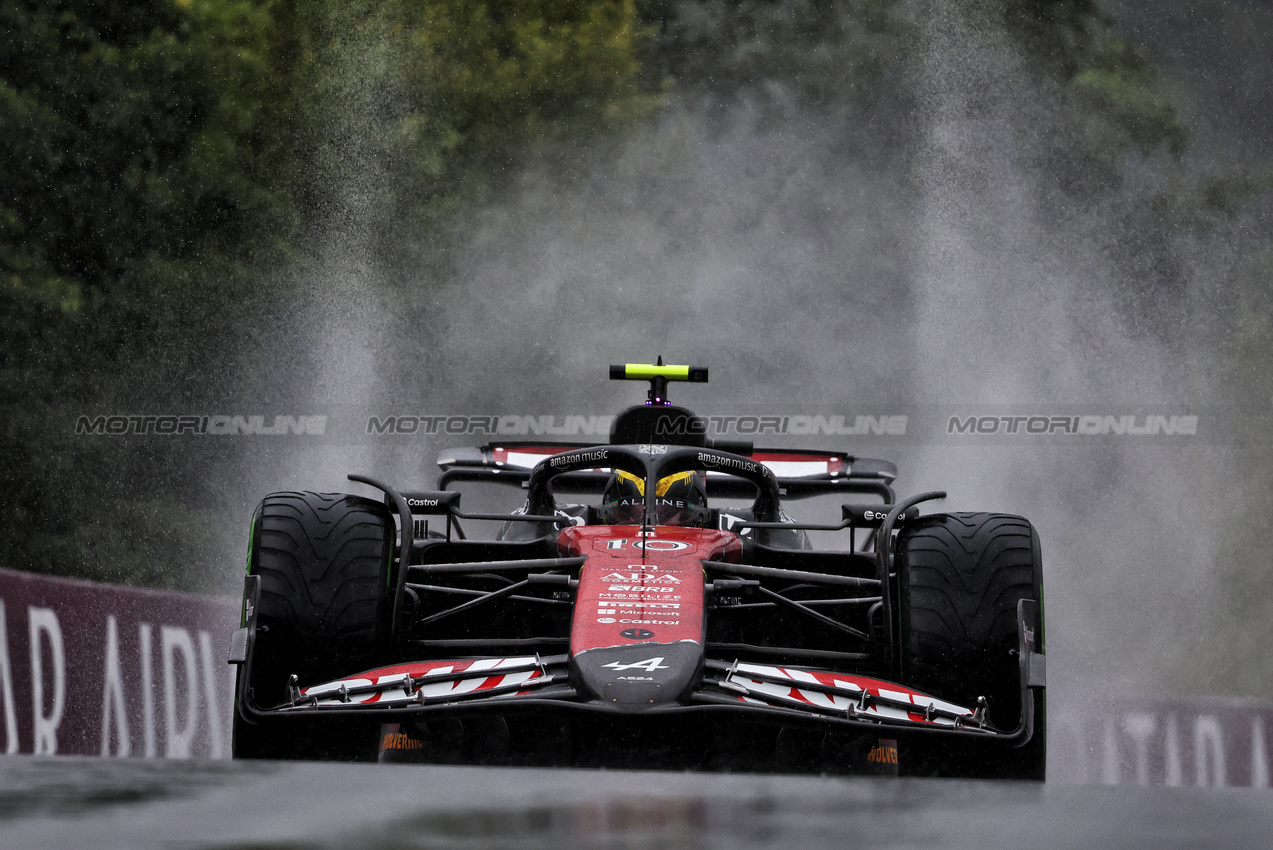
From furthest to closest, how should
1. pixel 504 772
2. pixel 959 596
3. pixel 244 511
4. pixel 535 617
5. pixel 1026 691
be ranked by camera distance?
pixel 244 511 → pixel 535 617 → pixel 959 596 → pixel 1026 691 → pixel 504 772

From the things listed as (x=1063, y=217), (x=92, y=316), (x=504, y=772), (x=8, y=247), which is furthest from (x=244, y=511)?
(x=504, y=772)

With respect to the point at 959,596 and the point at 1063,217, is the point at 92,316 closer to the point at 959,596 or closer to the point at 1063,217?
the point at 1063,217

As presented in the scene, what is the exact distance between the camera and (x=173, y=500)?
17.8m

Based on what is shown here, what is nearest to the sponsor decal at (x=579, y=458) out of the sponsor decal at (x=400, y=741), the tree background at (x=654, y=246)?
the sponsor decal at (x=400, y=741)

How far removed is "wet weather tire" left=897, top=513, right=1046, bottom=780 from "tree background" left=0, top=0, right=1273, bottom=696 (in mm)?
10216

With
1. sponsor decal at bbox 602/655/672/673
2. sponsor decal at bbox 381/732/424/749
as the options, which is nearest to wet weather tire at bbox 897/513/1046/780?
sponsor decal at bbox 602/655/672/673

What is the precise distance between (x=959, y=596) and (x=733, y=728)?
85cm

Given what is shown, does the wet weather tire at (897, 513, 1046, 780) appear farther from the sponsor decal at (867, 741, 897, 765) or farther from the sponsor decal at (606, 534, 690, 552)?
the sponsor decal at (606, 534, 690, 552)

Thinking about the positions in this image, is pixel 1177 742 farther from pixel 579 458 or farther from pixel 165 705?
pixel 165 705

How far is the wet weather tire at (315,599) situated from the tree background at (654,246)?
10980 mm

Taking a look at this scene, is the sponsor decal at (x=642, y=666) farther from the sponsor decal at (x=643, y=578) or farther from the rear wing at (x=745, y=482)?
the rear wing at (x=745, y=482)

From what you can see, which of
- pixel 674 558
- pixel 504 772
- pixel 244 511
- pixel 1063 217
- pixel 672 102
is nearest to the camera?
pixel 504 772

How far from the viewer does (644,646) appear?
4129 mm

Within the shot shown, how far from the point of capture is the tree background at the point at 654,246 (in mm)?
17094
